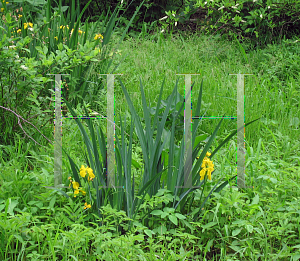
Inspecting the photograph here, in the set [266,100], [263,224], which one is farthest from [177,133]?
[263,224]

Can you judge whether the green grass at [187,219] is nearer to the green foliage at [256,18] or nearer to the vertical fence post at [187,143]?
the vertical fence post at [187,143]

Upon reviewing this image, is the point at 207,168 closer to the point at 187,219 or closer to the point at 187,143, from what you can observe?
the point at 187,143

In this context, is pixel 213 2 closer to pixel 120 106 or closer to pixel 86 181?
pixel 120 106

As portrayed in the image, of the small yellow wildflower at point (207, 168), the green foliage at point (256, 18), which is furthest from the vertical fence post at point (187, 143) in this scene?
the green foliage at point (256, 18)

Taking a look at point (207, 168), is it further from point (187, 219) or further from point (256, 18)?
point (256, 18)

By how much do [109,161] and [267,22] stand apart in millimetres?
3713

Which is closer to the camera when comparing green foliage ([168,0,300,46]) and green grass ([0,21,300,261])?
green grass ([0,21,300,261])

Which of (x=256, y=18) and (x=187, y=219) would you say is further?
(x=256, y=18)

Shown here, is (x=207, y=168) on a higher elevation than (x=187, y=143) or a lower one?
lower

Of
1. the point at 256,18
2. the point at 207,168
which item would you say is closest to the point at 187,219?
the point at 207,168

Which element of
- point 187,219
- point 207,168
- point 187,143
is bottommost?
point 187,219

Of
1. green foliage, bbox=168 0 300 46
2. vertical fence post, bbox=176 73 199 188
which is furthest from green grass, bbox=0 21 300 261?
green foliage, bbox=168 0 300 46

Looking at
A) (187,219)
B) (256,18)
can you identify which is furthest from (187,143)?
(256,18)

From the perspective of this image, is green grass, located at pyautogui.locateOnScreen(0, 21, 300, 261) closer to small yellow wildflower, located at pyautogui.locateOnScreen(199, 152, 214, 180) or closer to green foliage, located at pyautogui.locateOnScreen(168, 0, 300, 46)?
small yellow wildflower, located at pyautogui.locateOnScreen(199, 152, 214, 180)
